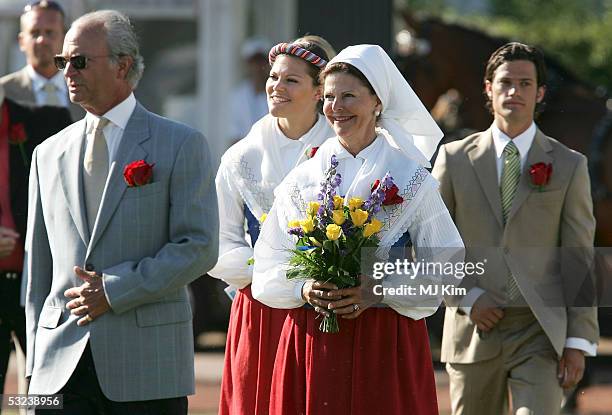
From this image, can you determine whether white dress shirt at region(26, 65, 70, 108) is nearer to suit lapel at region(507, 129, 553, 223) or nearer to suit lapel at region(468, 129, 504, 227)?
suit lapel at region(468, 129, 504, 227)

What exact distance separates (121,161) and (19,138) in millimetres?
1834

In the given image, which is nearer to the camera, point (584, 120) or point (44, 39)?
point (44, 39)

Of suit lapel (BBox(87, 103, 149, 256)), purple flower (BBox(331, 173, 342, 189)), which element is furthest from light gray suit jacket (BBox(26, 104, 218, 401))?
purple flower (BBox(331, 173, 342, 189))

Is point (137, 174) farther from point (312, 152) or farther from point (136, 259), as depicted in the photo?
point (312, 152)

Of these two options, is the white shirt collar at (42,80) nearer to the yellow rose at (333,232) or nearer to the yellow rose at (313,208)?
the yellow rose at (313,208)

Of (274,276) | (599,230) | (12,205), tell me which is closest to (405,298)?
(274,276)

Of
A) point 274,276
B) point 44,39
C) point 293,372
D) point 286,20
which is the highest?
point 286,20

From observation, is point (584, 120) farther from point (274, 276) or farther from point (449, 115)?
point (274, 276)

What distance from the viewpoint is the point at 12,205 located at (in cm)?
688

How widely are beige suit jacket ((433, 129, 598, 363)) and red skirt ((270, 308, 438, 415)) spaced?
2.82 ft

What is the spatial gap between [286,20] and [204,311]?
2788mm

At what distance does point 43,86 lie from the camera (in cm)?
750

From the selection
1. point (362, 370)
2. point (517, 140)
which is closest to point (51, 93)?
point (517, 140)

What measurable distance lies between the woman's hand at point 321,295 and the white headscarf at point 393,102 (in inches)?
25.3
